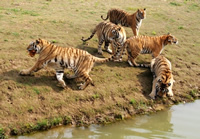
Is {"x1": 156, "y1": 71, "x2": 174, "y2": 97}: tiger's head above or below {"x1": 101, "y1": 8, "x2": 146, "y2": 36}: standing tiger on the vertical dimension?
below

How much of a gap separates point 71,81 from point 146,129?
2095mm

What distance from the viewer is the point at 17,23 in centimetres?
1086

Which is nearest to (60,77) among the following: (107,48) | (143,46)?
(107,48)

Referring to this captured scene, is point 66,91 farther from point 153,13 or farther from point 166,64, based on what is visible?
point 153,13

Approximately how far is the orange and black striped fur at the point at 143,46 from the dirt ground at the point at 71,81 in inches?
12.5

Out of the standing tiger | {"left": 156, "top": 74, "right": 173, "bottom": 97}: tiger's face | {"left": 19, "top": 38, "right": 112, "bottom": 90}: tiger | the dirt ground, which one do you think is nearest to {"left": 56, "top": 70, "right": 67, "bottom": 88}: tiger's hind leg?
{"left": 19, "top": 38, "right": 112, "bottom": 90}: tiger

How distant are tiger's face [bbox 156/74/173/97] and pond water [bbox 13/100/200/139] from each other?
1.57 ft

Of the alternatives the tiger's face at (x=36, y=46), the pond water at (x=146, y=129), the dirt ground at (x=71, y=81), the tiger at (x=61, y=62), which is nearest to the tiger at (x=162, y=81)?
the dirt ground at (x=71, y=81)

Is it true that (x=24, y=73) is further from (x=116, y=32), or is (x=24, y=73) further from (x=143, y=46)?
(x=143, y=46)

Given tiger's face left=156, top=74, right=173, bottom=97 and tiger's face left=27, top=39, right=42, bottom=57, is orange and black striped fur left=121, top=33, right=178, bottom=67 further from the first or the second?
tiger's face left=27, top=39, right=42, bottom=57

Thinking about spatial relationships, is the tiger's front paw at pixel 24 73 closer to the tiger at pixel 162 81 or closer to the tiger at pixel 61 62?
the tiger at pixel 61 62

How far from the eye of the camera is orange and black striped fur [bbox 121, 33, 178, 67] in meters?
9.14

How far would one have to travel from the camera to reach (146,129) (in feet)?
22.9

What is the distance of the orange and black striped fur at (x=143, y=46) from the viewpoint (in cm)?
914
